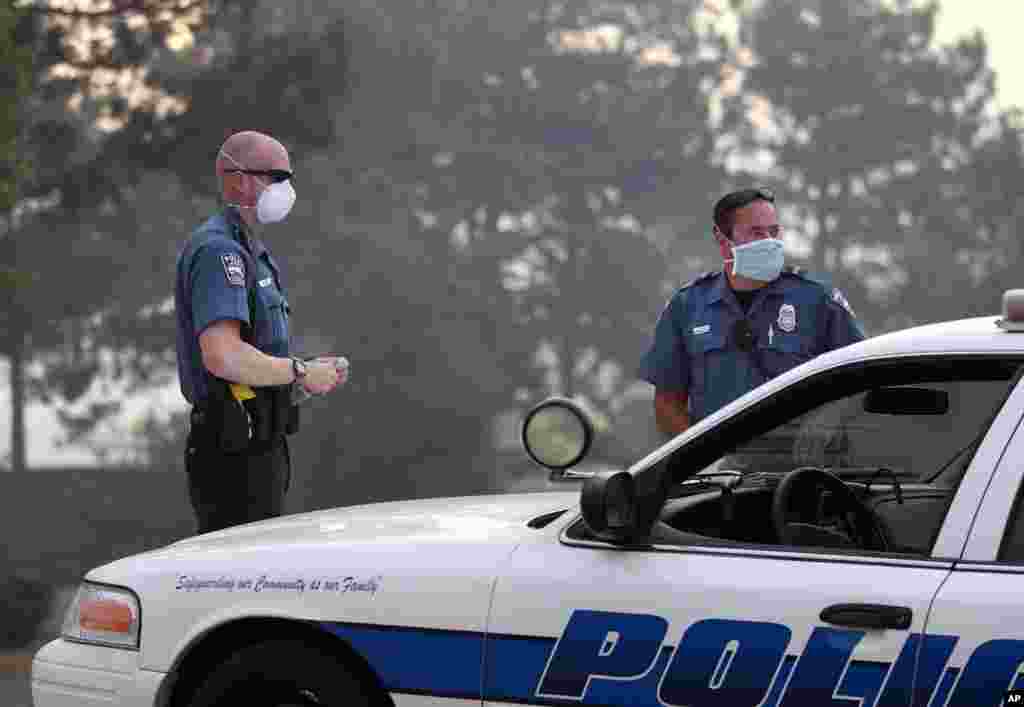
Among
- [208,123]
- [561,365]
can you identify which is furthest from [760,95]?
[208,123]

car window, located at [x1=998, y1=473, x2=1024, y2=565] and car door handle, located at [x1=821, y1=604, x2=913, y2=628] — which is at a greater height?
car window, located at [x1=998, y1=473, x2=1024, y2=565]

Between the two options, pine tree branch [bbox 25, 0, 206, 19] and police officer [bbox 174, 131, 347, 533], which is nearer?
police officer [bbox 174, 131, 347, 533]

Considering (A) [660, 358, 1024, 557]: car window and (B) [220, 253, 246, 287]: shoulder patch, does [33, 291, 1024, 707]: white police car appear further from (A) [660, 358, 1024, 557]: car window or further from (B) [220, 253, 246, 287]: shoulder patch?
(B) [220, 253, 246, 287]: shoulder patch

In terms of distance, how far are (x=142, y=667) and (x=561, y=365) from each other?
53.6 meters

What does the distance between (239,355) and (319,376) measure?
24cm

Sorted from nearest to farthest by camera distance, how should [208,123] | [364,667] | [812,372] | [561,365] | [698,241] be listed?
[812,372], [364,667], [208,123], [561,365], [698,241]

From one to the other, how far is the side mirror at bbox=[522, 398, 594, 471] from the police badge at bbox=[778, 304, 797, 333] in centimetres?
100

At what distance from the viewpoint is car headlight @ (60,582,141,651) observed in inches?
185

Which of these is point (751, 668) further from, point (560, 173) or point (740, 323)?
point (560, 173)

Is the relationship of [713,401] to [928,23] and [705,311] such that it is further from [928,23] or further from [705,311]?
[928,23]

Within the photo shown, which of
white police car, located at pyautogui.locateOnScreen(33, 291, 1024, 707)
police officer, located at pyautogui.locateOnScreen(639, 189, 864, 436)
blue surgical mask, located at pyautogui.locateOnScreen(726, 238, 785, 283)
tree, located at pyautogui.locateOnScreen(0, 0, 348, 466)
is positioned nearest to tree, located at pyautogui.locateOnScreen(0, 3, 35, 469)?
tree, located at pyautogui.locateOnScreen(0, 0, 348, 466)

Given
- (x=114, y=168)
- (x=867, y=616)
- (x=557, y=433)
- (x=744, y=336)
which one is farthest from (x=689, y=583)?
(x=114, y=168)

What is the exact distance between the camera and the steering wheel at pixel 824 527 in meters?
4.22

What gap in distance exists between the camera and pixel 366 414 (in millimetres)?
48562
